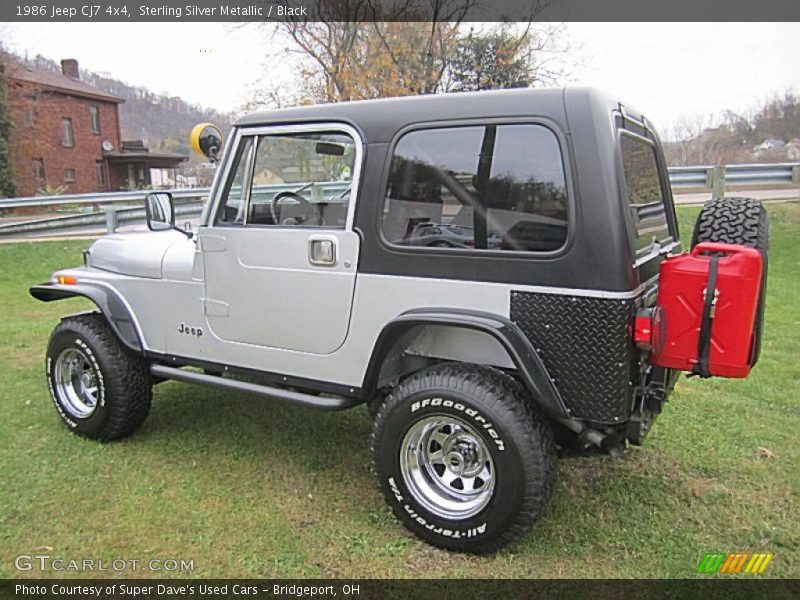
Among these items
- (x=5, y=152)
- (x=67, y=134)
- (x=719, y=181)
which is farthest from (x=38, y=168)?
(x=719, y=181)

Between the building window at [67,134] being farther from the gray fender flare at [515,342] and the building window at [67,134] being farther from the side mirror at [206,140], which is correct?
the gray fender flare at [515,342]

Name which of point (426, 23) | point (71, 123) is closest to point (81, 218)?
point (426, 23)

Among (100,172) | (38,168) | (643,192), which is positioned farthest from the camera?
(100,172)

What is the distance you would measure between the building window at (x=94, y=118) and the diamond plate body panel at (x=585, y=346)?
3904cm

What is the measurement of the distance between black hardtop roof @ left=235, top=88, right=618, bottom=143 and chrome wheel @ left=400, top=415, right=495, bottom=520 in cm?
137

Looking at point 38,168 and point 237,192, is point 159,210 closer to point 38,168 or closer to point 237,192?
point 237,192

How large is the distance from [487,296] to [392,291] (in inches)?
18.7

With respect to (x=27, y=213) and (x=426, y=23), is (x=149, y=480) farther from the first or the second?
(x=27, y=213)

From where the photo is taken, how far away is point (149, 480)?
3514mm

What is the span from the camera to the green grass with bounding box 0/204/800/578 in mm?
2809

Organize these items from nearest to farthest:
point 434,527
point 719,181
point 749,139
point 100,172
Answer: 1. point 434,527
2. point 719,181
3. point 749,139
4. point 100,172

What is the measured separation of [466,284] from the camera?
2.69 metres

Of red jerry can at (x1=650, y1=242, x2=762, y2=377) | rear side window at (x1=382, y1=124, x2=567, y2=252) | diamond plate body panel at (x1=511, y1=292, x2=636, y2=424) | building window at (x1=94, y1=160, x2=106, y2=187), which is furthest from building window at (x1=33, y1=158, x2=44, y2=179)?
red jerry can at (x1=650, y1=242, x2=762, y2=377)

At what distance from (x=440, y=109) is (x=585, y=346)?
1245 millimetres
